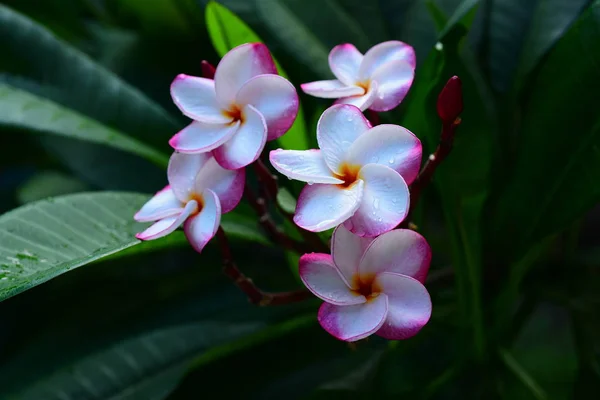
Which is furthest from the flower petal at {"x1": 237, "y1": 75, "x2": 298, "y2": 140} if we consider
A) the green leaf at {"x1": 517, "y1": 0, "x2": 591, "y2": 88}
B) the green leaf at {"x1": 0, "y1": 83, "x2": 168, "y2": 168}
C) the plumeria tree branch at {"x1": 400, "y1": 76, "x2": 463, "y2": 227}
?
the green leaf at {"x1": 517, "y1": 0, "x2": 591, "y2": 88}

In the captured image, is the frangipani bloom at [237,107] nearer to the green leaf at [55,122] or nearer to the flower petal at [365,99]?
the flower petal at [365,99]

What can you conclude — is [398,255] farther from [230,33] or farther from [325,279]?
[230,33]

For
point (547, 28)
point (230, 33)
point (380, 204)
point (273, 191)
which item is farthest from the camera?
point (547, 28)

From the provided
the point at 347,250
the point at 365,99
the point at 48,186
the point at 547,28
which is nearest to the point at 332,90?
the point at 365,99

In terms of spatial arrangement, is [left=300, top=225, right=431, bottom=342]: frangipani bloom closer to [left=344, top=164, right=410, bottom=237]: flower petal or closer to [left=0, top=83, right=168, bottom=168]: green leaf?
[left=344, top=164, right=410, bottom=237]: flower petal

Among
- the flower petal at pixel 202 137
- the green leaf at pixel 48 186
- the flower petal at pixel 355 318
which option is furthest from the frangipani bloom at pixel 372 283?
the green leaf at pixel 48 186

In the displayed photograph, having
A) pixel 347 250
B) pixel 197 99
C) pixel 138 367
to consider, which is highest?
pixel 197 99

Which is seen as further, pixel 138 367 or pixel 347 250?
pixel 138 367

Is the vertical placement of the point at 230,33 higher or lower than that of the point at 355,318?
higher
